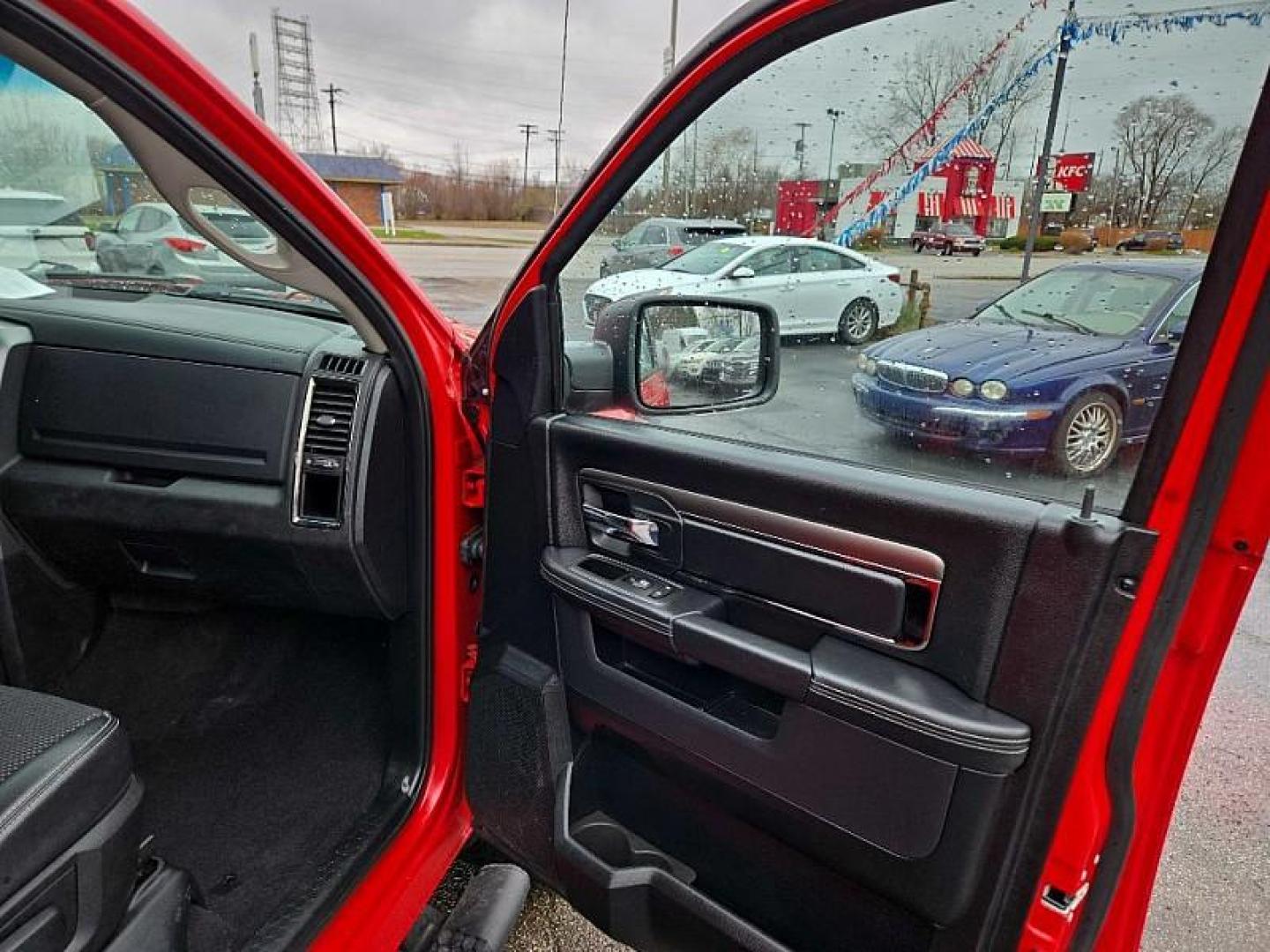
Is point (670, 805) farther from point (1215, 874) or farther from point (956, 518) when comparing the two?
point (1215, 874)

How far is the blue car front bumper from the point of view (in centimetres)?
102

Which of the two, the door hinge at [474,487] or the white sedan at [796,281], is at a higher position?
the white sedan at [796,281]

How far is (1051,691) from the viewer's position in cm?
98

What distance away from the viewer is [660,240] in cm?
142

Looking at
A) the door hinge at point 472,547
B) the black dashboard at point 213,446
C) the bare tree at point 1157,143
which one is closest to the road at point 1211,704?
the bare tree at point 1157,143

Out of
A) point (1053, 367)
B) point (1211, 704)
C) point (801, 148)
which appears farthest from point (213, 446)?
point (1211, 704)

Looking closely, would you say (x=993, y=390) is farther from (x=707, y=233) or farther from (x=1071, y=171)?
(x=707, y=233)

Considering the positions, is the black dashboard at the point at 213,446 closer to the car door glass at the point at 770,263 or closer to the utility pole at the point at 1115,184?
the car door glass at the point at 770,263

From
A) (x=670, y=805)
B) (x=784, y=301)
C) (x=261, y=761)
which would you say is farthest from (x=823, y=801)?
(x=261, y=761)

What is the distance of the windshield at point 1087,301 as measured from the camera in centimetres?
93

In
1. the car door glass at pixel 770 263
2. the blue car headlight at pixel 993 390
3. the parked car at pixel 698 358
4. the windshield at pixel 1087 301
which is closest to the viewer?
the windshield at pixel 1087 301

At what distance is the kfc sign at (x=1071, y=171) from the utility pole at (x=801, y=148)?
14.2 inches

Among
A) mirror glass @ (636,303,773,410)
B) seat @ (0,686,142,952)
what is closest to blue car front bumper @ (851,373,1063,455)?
mirror glass @ (636,303,773,410)

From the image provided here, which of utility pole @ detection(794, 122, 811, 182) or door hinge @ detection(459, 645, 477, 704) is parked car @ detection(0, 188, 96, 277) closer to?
door hinge @ detection(459, 645, 477, 704)
